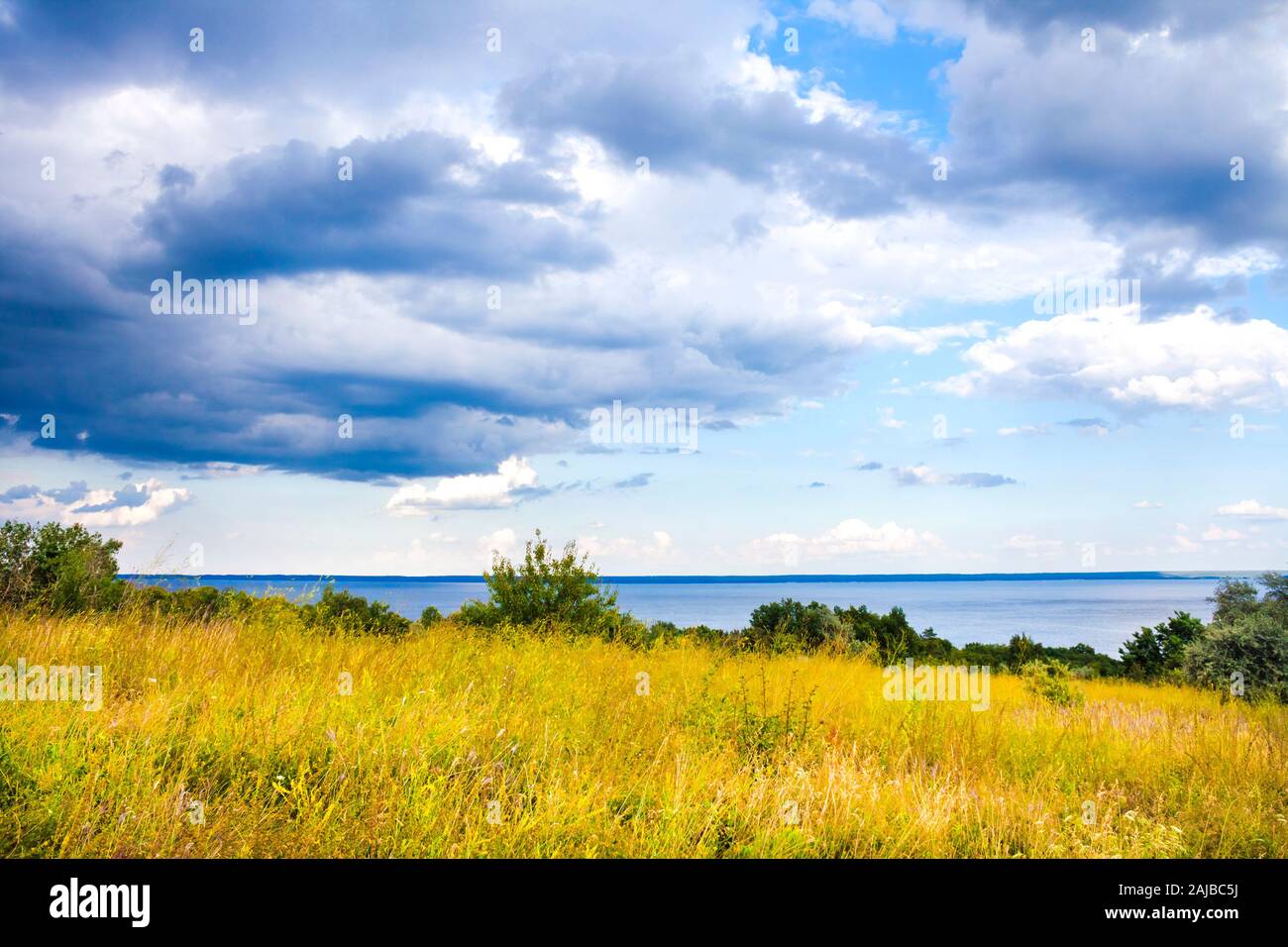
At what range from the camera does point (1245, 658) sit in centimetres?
1563

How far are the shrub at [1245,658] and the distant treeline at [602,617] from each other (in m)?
0.02

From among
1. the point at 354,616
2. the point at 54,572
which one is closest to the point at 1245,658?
the point at 354,616

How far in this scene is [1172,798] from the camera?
6.61 meters

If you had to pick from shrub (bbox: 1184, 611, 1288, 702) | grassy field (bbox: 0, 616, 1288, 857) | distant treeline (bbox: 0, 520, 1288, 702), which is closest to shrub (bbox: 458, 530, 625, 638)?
distant treeline (bbox: 0, 520, 1288, 702)

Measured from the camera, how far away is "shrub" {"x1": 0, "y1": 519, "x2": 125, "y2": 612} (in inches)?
399

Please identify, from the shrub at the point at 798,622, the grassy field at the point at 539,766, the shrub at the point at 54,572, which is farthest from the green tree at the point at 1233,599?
the shrub at the point at 54,572

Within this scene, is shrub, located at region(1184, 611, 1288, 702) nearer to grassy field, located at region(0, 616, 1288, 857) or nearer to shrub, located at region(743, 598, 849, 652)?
shrub, located at region(743, 598, 849, 652)

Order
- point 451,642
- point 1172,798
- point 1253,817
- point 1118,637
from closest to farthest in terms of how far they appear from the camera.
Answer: point 1253,817, point 1172,798, point 451,642, point 1118,637

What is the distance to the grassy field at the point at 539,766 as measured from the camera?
4145 millimetres

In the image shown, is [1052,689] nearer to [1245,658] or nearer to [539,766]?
[1245,658]
